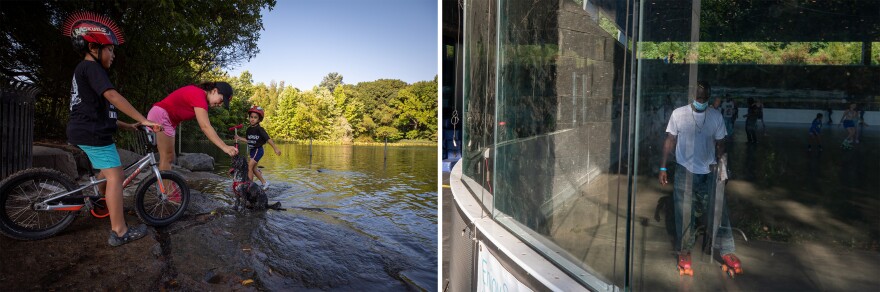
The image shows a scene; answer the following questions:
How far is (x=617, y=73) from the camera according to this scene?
1.46 metres

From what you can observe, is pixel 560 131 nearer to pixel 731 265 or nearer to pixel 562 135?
pixel 562 135

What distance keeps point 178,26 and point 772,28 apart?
3544mm

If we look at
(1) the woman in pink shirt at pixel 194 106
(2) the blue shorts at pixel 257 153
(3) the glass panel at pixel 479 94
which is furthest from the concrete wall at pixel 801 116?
(2) the blue shorts at pixel 257 153

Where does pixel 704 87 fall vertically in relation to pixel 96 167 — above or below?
above

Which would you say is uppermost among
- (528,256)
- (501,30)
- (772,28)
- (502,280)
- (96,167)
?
(501,30)

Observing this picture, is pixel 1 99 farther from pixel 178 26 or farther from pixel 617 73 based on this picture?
pixel 617 73

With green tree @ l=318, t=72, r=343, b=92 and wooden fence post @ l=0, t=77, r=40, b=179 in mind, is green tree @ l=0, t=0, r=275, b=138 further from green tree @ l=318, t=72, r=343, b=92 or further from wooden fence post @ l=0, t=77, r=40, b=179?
green tree @ l=318, t=72, r=343, b=92

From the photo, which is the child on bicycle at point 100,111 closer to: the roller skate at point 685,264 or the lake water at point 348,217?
the lake water at point 348,217

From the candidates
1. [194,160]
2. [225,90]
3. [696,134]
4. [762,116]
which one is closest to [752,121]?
[762,116]

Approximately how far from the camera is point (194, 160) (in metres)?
3.43

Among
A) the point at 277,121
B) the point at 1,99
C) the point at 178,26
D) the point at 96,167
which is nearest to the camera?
the point at 96,167

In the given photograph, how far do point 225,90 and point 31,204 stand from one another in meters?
1.06

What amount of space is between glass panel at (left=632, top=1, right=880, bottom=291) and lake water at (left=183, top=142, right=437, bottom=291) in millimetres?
2019

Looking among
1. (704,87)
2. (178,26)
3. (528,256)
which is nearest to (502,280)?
(528,256)
